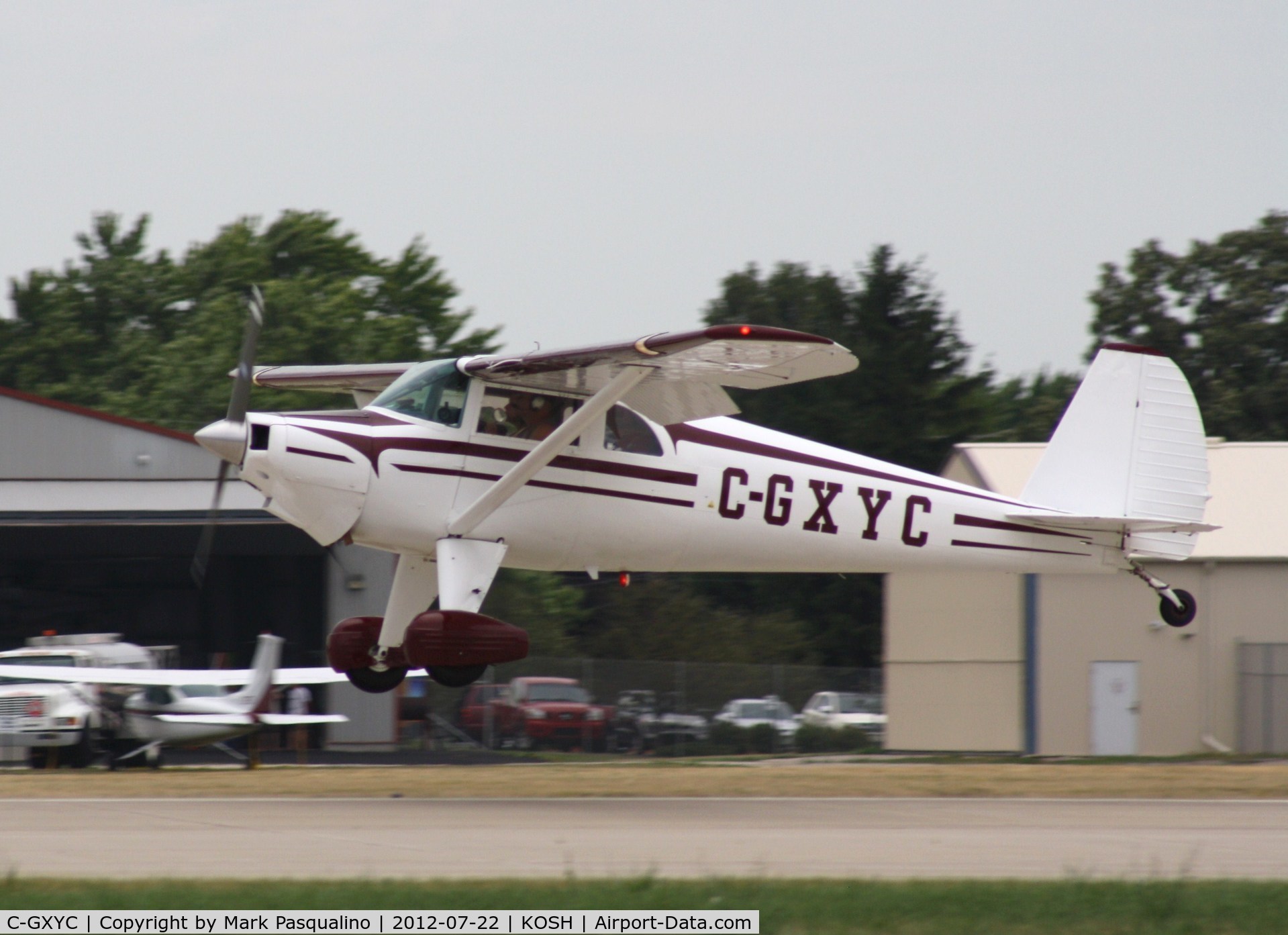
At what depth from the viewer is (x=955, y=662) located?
2958cm

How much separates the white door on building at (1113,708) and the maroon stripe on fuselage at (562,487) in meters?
14.2

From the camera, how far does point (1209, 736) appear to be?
87.4 feet

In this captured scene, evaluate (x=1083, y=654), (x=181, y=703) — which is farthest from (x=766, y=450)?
(x=1083, y=654)

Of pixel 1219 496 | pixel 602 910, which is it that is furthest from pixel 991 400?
pixel 602 910

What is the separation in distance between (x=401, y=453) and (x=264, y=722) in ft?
28.7

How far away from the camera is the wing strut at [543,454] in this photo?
14.2m

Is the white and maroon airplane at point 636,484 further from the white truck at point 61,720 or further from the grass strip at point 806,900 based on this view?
the white truck at point 61,720

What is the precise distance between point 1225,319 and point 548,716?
3774cm

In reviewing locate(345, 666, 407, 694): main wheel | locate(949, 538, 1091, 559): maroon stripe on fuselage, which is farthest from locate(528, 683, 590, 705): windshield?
locate(949, 538, 1091, 559): maroon stripe on fuselage

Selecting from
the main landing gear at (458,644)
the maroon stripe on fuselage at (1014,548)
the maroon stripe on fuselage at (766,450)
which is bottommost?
the main landing gear at (458,644)

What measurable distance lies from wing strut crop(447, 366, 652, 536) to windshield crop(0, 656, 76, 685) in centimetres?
1051

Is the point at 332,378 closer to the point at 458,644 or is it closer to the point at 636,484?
the point at 636,484

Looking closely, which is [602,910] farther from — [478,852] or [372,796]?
[372,796]

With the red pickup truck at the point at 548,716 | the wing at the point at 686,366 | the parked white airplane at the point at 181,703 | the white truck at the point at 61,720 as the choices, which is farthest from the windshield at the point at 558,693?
the wing at the point at 686,366
